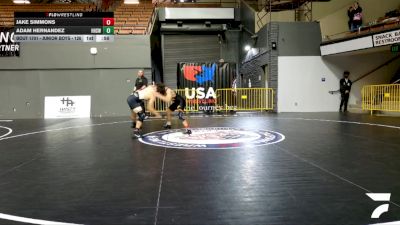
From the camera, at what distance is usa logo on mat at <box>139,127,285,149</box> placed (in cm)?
691

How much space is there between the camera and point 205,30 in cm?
2314

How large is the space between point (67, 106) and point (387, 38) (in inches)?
560

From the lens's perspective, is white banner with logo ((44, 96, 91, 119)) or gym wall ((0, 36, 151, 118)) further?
gym wall ((0, 36, 151, 118))

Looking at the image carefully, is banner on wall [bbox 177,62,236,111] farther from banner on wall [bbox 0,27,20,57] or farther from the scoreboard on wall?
banner on wall [bbox 0,27,20,57]

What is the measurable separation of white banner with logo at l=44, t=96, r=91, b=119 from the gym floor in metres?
10.1

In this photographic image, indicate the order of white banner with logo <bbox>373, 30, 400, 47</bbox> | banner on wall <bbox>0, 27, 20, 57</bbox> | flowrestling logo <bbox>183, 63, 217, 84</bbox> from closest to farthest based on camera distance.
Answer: white banner with logo <bbox>373, 30, 400, 47</bbox> → banner on wall <bbox>0, 27, 20, 57</bbox> → flowrestling logo <bbox>183, 63, 217, 84</bbox>

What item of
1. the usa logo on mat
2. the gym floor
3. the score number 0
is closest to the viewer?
the gym floor

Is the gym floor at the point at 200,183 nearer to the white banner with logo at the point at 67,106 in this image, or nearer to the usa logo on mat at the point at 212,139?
the usa logo on mat at the point at 212,139

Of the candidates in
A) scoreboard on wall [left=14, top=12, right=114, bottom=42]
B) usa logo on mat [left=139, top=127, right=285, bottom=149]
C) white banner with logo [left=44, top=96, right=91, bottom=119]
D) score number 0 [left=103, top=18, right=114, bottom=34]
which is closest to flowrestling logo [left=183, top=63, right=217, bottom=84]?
score number 0 [left=103, top=18, right=114, bottom=34]

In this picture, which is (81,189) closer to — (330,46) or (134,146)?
(134,146)

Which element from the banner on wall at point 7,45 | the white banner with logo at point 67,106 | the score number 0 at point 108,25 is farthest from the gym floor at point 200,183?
the banner on wall at point 7,45

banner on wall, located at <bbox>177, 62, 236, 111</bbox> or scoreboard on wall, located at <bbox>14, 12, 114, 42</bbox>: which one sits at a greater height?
scoreboard on wall, located at <bbox>14, 12, 114, 42</bbox>

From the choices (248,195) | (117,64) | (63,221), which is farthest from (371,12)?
(63,221)

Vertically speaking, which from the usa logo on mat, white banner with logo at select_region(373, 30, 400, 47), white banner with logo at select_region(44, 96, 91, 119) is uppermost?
white banner with logo at select_region(373, 30, 400, 47)
